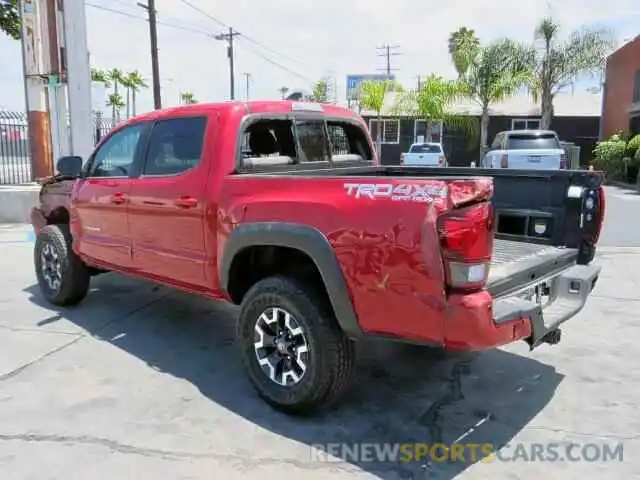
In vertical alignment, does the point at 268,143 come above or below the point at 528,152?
above

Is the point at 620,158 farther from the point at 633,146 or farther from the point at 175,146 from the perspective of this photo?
the point at 175,146

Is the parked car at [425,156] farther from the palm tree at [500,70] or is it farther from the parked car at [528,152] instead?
the parked car at [528,152]

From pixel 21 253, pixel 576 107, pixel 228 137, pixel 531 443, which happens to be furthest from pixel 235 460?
pixel 576 107

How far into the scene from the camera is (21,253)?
927 centimetres

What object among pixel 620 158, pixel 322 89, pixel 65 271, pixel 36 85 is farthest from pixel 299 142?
pixel 322 89

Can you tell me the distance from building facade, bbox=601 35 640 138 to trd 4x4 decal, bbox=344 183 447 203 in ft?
80.2

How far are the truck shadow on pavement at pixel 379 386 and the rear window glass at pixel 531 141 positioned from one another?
44.4 ft

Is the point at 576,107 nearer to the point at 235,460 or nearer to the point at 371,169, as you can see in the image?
the point at 371,169

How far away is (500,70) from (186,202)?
27.9 metres

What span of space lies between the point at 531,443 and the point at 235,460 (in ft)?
5.57

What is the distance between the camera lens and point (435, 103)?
31.9 meters

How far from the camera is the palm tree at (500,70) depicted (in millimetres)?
28812

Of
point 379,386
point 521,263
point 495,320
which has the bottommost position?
point 379,386

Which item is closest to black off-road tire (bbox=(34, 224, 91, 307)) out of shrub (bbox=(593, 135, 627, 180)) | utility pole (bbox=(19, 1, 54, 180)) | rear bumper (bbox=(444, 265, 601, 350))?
rear bumper (bbox=(444, 265, 601, 350))
